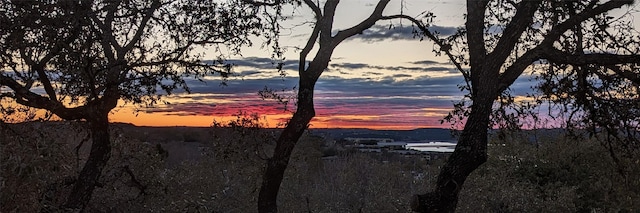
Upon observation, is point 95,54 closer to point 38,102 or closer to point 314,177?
point 38,102

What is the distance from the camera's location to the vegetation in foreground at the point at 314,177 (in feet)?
33.3

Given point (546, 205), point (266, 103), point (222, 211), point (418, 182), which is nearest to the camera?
point (266, 103)

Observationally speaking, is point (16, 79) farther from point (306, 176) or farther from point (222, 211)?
point (306, 176)

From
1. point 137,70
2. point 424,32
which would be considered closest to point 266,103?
point 137,70

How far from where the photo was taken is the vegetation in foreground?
399 inches

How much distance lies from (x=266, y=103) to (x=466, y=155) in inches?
132

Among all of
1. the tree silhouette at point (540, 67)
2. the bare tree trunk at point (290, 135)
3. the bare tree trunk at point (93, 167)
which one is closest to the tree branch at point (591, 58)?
the tree silhouette at point (540, 67)

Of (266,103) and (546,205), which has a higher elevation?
(266,103)

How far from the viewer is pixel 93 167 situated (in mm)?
9195

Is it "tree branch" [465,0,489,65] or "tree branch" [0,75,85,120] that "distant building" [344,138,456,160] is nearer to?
"tree branch" [465,0,489,65]

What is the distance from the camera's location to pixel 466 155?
7.45 m

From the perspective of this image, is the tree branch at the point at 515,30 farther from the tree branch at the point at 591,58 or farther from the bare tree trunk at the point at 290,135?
the bare tree trunk at the point at 290,135

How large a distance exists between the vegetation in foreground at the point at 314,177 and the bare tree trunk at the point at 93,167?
1.28 ft

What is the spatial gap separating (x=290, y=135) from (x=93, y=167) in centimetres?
274
